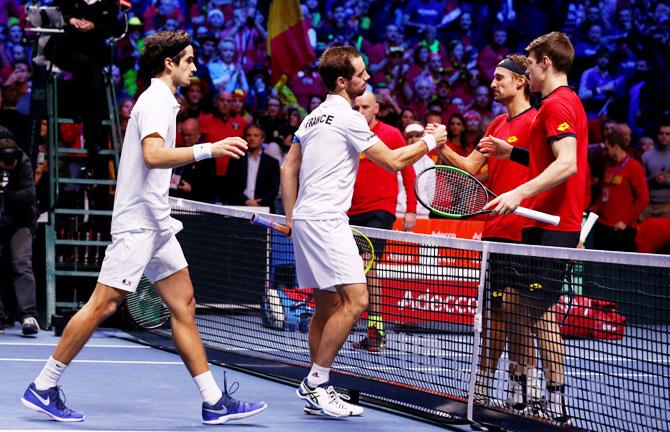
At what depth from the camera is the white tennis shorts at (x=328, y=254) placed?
6906mm

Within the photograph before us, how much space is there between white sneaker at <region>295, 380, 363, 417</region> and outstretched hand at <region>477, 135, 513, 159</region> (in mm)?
1684

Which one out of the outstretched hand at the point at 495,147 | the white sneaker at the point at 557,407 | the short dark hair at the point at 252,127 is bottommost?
the white sneaker at the point at 557,407

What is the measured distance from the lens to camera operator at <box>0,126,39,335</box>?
1105 cm

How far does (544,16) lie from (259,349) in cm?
1206

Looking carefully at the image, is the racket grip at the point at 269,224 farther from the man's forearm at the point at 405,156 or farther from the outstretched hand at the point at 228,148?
the outstretched hand at the point at 228,148

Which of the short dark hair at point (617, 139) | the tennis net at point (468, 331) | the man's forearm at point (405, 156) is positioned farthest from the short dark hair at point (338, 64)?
the short dark hair at point (617, 139)

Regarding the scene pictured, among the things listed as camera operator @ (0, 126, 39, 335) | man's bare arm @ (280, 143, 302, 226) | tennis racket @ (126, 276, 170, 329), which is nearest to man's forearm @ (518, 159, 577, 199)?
man's bare arm @ (280, 143, 302, 226)

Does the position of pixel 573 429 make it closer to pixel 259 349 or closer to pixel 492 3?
pixel 259 349

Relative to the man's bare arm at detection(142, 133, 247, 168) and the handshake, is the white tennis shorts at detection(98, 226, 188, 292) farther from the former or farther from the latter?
the handshake

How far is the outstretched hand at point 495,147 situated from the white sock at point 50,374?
2.70m

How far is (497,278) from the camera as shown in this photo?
22.8ft

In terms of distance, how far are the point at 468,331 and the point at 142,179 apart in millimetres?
2609

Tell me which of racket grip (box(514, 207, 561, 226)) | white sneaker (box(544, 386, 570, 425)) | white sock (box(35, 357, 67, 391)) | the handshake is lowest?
white sneaker (box(544, 386, 570, 425))

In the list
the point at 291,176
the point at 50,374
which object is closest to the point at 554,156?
the point at 291,176
